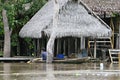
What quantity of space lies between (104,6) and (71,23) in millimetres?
3291

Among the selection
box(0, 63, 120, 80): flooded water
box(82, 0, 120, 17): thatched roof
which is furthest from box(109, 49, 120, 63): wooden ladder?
box(0, 63, 120, 80): flooded water

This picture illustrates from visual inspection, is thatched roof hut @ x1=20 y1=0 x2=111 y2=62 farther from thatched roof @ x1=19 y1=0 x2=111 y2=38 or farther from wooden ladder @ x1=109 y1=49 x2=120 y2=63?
wooden ladder @ x1=109 y1=49 x2=120 y2=63

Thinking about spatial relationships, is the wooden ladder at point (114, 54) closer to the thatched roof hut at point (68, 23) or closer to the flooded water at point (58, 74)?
the thatched roof hut at point (68, 23)

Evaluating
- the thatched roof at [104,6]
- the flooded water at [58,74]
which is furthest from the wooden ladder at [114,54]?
the flooded water at [58,74]

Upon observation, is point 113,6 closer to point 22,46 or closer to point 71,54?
point 71,54

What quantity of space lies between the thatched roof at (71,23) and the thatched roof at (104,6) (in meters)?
1.03

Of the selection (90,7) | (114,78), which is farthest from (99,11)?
(114,78)

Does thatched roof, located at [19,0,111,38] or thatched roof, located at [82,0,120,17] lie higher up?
thatched roof, located at [82,0,120,17]

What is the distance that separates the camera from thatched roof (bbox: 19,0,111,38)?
2784cm

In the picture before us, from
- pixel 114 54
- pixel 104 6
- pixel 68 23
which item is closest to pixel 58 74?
pixel 68 23

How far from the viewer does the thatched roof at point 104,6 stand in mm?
30234

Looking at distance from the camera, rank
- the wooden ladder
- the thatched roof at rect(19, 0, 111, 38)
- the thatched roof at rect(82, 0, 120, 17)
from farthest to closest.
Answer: the thatched roof at rect(82, 0, 120, 17) → the wooden ladder → the thatched roof at rect(19, 0, 111, 38)

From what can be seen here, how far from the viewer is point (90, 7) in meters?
30.8

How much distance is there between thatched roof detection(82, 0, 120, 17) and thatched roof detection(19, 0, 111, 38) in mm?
1026
